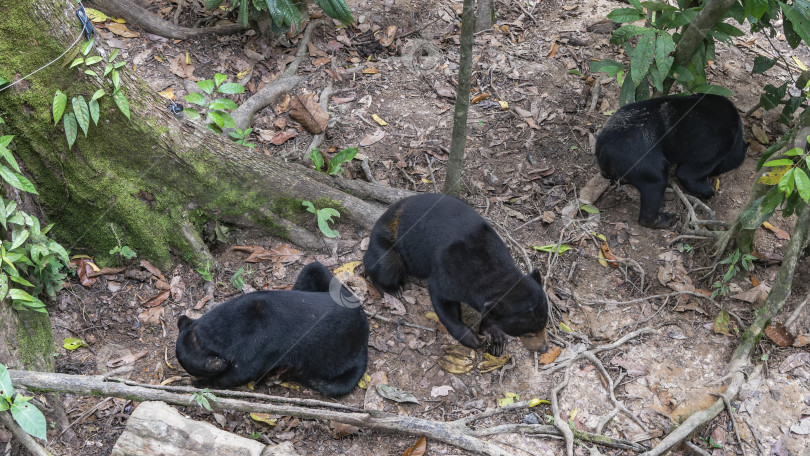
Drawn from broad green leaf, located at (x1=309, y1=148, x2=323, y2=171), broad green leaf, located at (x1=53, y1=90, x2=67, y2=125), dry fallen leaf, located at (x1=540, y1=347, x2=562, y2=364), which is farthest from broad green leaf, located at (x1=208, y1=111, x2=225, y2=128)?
dry fallen leaf, located at (x1=540, y1=347, x2=562, y2=364)

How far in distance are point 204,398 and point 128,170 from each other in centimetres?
204

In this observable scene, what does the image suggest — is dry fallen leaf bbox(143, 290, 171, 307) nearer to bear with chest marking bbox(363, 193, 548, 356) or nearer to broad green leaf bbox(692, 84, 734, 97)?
bear with chest marking bbox(363, 193, 548, 356)

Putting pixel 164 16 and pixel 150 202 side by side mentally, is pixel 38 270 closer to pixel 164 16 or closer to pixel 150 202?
pixel 150 202

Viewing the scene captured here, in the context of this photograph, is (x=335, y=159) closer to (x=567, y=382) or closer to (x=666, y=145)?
(x=567, y=382)

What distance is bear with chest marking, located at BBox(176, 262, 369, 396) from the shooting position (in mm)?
4355

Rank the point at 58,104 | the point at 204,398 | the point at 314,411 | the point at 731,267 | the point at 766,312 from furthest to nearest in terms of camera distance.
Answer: the point at 731,267 < the point at 766,312 < the point at 58,104 < the point at 314,411 < the point at 204,398

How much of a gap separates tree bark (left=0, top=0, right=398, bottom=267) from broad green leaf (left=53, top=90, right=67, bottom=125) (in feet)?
0.28

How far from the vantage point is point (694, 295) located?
530 centimetres

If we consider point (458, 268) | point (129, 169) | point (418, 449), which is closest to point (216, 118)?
point (129, 169)

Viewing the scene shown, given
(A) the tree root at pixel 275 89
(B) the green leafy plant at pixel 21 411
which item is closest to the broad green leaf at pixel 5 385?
(B) the green leafy plant at pixel 21 411

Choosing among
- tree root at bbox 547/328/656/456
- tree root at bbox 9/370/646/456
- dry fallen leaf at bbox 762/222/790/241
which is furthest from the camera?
dry fallen leaf at bbox 762/222/790/241

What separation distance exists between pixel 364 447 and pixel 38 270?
8.27 ft

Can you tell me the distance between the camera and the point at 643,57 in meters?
5.55

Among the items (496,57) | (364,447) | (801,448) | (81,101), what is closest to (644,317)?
(801,448)
